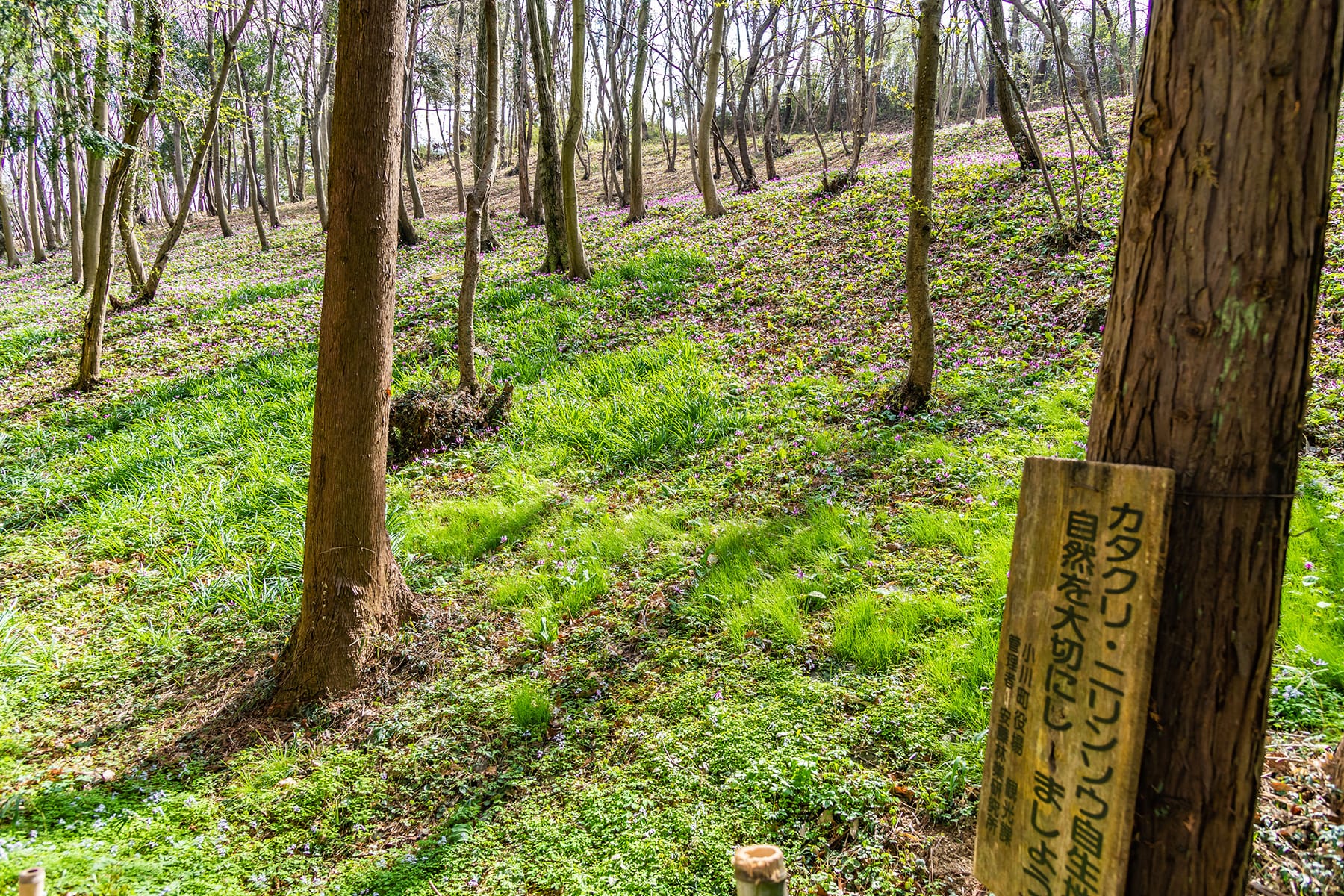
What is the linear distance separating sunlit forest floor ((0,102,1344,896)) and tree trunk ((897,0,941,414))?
13.4 inches

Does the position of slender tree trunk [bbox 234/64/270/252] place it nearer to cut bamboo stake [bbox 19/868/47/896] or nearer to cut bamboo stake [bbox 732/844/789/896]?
cut bamboo stake [bbox 19/868/47/896]

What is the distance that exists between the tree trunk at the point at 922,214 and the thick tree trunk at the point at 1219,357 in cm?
422

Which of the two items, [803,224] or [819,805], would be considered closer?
[819,805]

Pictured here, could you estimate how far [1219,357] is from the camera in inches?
57.0

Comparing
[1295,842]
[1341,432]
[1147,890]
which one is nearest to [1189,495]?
[1147,890]

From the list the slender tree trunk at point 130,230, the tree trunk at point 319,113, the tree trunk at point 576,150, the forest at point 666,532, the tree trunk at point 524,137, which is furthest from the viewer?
the tree trunk at point 319,113

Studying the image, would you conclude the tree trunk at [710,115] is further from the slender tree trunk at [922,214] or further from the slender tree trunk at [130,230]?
the slender tree trunk at [130,230]

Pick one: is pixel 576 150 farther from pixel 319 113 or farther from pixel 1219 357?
pixel 319 113

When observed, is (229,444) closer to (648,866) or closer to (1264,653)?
(648,866)

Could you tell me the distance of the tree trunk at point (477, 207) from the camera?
632cm

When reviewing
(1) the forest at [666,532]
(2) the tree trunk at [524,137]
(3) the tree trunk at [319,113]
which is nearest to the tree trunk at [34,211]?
(3) the tree trunk at [319,113]

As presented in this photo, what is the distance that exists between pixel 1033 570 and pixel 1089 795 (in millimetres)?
546

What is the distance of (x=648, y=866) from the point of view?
2.44 meters

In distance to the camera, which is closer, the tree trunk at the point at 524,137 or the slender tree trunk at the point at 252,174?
the tree trunk at the point at 524,137
